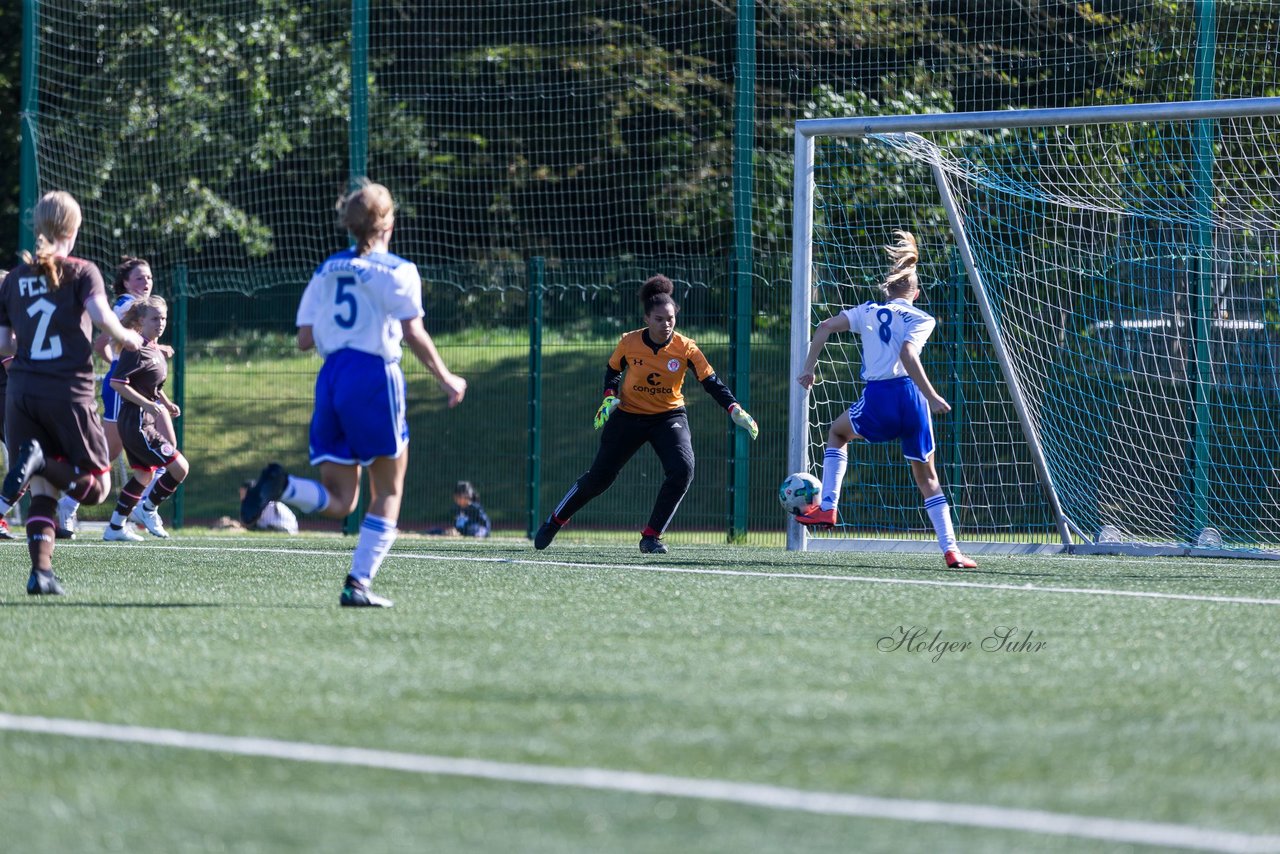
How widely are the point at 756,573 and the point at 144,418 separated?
460 centimetres

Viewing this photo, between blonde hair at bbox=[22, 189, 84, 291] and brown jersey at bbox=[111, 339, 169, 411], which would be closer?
Result: blonde hair at bbox=[22, 189, 84, 291]

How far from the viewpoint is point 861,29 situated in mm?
18547

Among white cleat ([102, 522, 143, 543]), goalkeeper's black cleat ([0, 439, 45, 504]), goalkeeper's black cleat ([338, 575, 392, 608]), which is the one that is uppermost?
goalkeeper's black cleat ([0, 439, 45, 504])

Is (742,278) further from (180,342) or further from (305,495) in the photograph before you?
(305,495)

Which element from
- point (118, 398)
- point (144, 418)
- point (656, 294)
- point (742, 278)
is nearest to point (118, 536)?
point (118, 398)

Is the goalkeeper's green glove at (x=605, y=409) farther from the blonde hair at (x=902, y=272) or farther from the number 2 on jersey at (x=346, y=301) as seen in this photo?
the number 2 on jersey at (x=346, y=301)

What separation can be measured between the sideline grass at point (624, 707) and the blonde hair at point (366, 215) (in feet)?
5.18

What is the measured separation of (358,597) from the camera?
678 cm

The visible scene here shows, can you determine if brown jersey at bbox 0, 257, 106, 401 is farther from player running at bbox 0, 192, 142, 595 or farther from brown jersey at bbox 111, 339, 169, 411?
brown jersey at bbox 111, 339, 169, 411

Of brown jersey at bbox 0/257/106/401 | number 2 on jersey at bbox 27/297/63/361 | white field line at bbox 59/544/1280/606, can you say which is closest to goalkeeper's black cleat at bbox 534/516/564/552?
white field line at bbox 59/544/1280/606

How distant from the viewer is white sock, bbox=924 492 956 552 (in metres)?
9.72

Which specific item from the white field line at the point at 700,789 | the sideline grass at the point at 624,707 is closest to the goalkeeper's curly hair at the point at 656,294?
the sideline grass at the point at 624,707

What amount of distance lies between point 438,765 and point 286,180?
2302 centimetres

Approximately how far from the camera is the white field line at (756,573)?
7743mm
